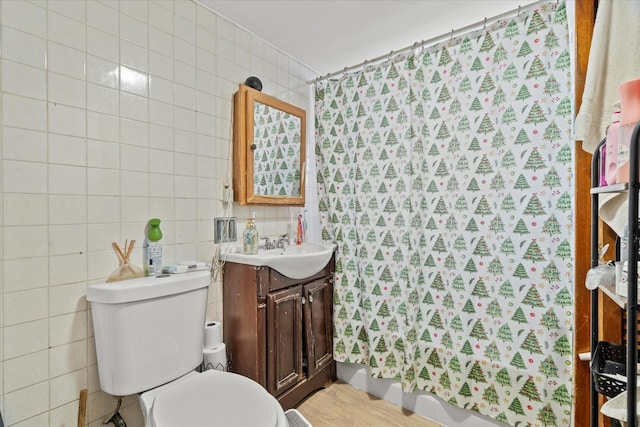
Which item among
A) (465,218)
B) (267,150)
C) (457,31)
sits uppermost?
(457,31)

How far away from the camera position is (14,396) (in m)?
1.04

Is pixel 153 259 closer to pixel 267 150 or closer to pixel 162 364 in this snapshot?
pixel 162 364

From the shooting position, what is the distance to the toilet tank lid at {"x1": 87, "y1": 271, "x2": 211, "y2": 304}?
3.65 ft

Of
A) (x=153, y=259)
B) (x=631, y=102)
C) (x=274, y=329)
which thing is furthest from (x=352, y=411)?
(x=631, y=102)

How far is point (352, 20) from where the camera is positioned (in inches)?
67.2

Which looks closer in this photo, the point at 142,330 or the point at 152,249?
the point at 142,330

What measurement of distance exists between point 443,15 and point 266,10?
95 cm

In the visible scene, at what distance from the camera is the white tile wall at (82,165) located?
105 centimetres

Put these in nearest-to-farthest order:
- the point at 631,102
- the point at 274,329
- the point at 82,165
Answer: the point at 631,102 < the point at 82,165 < the point at 274,329

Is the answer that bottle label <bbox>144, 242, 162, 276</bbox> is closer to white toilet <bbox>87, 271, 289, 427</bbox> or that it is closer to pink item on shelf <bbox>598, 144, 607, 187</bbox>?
white toilet <bbox>87, 271, 289, 427</bbox>

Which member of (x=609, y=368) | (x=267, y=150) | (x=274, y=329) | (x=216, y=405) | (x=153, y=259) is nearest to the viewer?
(x=609, y=368)

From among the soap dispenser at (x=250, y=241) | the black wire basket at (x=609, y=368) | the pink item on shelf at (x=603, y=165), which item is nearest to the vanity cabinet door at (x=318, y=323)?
the soap dispenser at (x=250, y=241)

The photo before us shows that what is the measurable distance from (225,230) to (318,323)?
827 millimetres

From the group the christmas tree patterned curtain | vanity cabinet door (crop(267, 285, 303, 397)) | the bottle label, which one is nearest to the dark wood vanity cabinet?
vanity cabinet door (crop(267, 285, 303, 397))
